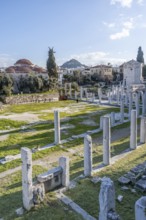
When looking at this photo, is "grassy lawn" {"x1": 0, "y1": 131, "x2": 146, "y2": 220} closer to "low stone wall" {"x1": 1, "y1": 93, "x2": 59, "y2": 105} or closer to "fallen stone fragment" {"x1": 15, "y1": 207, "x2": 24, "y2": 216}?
"fallen stone fragment" {"x1": 15, "y1": 207, "x2": 24, "y2": 216}

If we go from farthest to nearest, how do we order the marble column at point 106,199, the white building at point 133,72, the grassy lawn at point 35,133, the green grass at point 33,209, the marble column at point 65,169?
1. the white building at point 133,72
2. the grassy lawn at point 35,133
3. the marble column at point 65,169
4. the green grass at point 33,209
5. the marble column at point 106,199

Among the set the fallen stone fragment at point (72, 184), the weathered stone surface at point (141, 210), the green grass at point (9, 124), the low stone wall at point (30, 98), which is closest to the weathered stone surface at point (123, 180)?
the fallen stone fragment at point (72, 184)

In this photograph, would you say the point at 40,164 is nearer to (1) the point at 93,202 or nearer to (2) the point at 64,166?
(2) the point at 64,166

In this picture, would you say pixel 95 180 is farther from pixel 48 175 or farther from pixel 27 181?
pixel 27 181

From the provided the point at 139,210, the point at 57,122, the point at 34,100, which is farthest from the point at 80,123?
the point at 34,100

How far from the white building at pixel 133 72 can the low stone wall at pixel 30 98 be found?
2659cm

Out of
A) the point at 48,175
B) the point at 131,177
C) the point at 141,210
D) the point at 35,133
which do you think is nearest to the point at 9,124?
the point at 35,133

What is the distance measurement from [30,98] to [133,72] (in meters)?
33.4

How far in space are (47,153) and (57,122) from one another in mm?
2683

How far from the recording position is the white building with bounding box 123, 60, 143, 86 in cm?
6334

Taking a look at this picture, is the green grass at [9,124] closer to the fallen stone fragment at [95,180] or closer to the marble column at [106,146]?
the marble column at [106,146]

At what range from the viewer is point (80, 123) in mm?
23531

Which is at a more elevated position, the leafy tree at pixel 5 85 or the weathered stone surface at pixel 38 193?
the leafy tree at pixel 5 85

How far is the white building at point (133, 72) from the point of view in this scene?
63.3 meters
